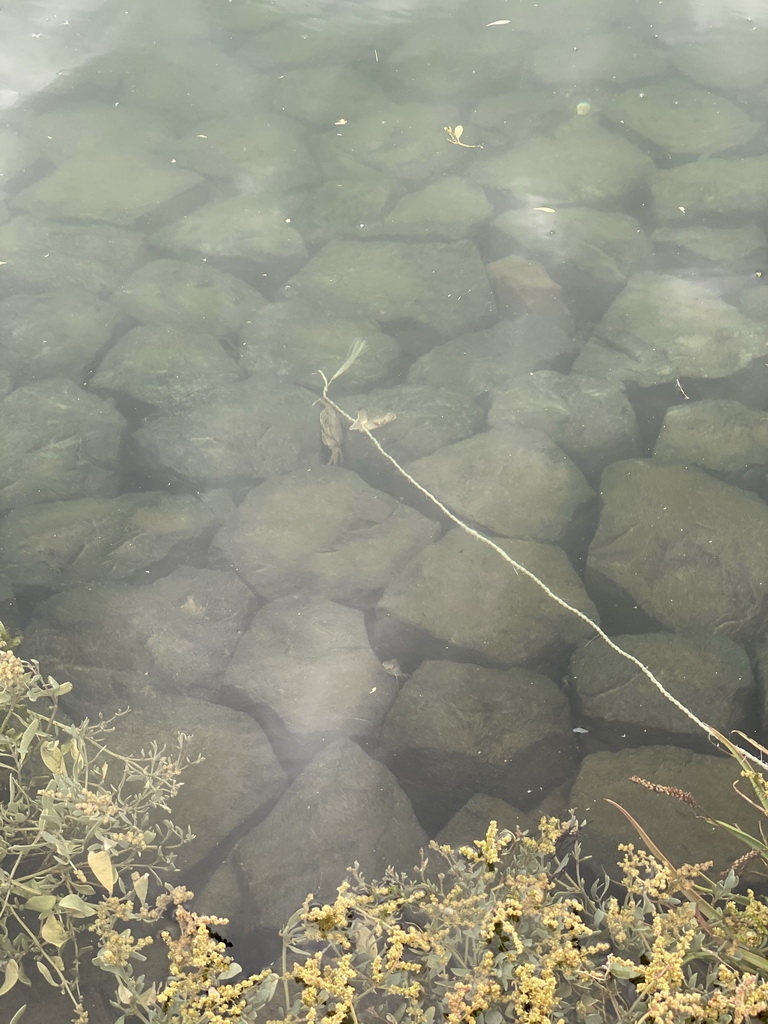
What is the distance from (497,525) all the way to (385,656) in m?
0.67

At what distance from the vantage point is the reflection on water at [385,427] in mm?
2506

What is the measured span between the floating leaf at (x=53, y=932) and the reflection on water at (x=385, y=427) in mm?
505

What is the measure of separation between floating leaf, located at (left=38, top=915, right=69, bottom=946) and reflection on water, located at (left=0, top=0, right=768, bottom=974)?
0.51m

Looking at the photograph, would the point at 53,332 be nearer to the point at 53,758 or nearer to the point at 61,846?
the point at 53,758

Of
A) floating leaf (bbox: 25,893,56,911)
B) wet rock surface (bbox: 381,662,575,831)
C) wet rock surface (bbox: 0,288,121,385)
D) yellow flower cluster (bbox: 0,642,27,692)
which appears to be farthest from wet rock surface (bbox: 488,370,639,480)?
floating leaf (bbox: 25,893,56,911)

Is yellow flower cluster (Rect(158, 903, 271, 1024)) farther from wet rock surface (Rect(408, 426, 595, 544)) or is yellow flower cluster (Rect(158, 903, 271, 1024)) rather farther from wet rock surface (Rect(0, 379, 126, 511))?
wet rock surface (Rect(0, 379, 126, 511))

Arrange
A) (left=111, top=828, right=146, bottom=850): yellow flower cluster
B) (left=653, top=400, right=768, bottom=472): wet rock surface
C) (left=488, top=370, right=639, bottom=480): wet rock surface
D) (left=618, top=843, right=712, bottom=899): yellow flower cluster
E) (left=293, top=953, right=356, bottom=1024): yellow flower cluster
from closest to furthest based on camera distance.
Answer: (left=293, top=953, right=356, bottom=1024): yellow flower cluster < (left=618, top=843, right=712, bottom=899): yellow flower cluster < (left=111, top=828, right=146, bottom=850): yellow flower cluster < (left=653, top=400, right=768, bottom=472): wet rock surface < (left=488, top=370, right=639, bottom=480): wet rock surface

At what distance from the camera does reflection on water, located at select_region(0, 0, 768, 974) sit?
2506mm

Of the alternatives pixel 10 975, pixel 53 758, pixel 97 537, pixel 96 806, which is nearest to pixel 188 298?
pixel 97 537

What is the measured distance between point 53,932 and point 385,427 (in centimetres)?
213

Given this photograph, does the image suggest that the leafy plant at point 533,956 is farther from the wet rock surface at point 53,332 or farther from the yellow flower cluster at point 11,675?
the wet rock surface at point 53,332

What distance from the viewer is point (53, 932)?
1.86 m

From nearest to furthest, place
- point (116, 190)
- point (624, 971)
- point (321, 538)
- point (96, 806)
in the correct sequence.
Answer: point (624, 971), point (96, 806), point (321, 538), point (116, 190)

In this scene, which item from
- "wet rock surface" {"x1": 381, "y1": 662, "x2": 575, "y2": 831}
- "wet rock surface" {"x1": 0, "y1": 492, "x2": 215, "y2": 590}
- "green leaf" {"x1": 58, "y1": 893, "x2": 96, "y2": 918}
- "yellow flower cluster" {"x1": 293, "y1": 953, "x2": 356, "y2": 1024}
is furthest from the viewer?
"wet rock surface" {"x1": 0, "y1": 492, "x2": 215, "y2": 590}
